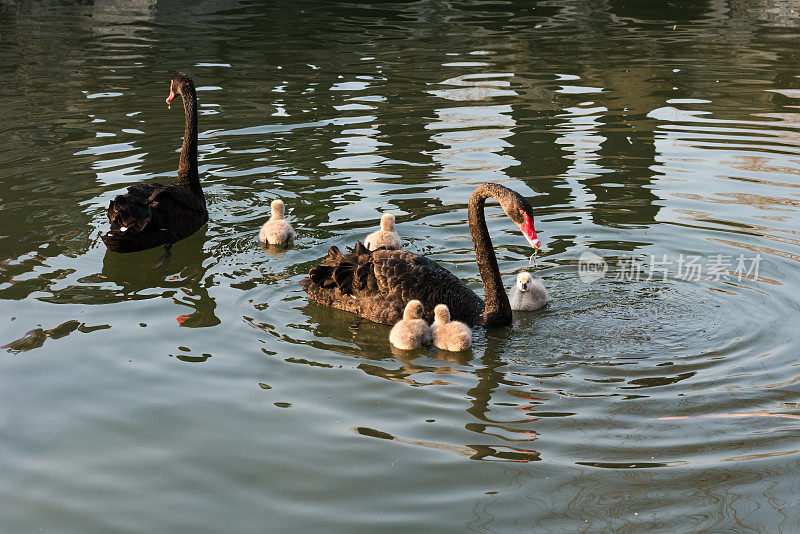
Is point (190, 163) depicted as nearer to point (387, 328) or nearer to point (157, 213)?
point (157, 213)

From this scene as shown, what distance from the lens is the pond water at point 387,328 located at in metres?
4.37

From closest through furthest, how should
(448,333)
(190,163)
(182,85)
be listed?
1. (448,333)
2. (190,163)
3. (182,85)

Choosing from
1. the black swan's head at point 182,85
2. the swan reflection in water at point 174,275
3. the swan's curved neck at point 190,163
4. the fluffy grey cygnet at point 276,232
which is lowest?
the swan reflection in water at point 174,275

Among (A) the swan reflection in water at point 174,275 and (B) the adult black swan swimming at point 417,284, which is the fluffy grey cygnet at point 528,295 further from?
(A) the swan reflection in water at point 174,275

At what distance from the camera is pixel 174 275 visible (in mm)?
7418

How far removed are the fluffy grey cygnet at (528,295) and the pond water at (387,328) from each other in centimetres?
6

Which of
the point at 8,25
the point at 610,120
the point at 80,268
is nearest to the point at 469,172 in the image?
the point at 610,120

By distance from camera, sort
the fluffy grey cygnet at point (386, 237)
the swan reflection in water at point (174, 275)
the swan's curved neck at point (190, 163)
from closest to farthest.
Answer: the swan reflection in water at point (174, 275) → the fluffy grey cygnet at point (386, 237) → the swan's curved neck at point (190, 163)

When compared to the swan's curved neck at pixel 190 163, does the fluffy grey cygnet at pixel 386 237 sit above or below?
below

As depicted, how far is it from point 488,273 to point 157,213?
3006 millimetres

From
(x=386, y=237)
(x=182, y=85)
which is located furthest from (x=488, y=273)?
(x=182, y=85)

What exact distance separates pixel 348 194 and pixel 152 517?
16.6 feet

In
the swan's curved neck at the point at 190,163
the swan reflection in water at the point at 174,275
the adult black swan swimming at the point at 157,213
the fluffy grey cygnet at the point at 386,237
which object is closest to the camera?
the swan reflection in water at the point at 174,275

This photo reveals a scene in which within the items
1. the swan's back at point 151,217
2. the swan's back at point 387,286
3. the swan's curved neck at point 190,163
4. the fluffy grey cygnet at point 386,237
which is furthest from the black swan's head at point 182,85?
the swan's back at point 387,286
